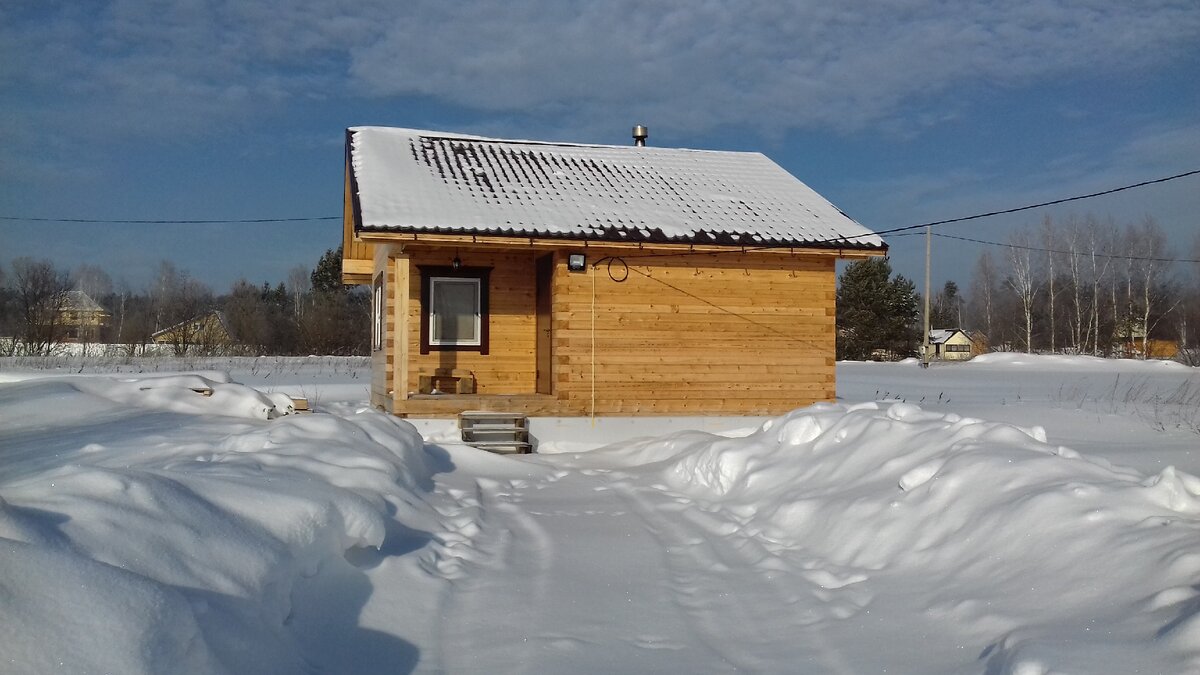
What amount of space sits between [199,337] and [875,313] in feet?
116

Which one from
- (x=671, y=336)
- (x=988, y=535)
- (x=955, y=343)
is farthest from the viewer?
(x=955, y=343)

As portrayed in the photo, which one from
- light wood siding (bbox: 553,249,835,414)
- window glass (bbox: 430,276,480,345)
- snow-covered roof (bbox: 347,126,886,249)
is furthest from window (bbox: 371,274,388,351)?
light wood siding (bbox: 553,249,835,414)

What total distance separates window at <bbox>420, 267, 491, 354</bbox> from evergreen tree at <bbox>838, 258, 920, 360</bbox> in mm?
37224

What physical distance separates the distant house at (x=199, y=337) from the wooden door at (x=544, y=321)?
2807cm

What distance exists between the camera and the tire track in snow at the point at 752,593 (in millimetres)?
4199

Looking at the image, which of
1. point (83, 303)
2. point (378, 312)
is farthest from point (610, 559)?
point (83, 303)

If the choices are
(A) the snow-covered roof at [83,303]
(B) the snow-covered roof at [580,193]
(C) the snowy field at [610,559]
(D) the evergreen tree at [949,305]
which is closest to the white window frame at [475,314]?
(B) the snow-covered roof at [580,193]

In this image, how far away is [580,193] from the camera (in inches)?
550

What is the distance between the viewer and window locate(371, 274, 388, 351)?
1501 centimetres

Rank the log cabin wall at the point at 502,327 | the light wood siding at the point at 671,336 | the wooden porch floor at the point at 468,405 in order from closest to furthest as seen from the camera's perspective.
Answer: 1. the wooden porch floor at the point at 468,405
2. the light wood siding at the point at 671,336
3. the log cabin wall at the point at 502,327

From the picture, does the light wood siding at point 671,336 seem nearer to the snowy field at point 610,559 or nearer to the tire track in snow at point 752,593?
the snowy field at point 610,559

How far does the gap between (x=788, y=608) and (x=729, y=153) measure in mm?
13890

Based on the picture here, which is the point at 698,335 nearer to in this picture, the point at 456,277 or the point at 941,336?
the point at 456,277

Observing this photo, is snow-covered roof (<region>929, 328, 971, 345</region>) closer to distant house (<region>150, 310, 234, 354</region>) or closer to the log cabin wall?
distant house (<region>150, 310, 234, 354</region>)
